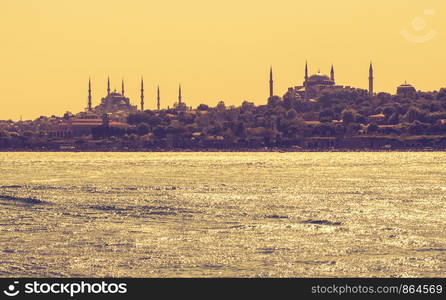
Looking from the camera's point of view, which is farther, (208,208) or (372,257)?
(208,208)

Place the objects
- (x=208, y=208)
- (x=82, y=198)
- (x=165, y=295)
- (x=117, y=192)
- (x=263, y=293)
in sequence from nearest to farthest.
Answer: (x=165, y=295) → (x=263, y=293) → (x=208, y=208) → (x=82, y=198) → (x=117, y=192)

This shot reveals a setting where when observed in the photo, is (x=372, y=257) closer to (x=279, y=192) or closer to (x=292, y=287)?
(x=292, y=287)

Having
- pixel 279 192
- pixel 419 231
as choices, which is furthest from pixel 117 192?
pixel 419 231
